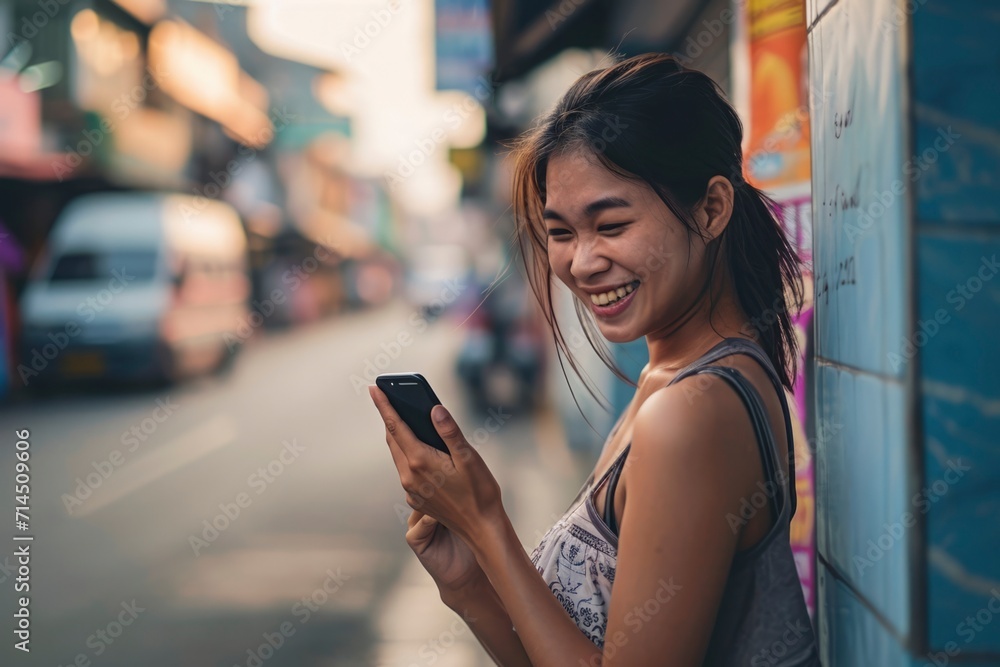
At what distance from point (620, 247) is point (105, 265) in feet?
45.3

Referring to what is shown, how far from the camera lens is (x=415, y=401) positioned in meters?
1.41

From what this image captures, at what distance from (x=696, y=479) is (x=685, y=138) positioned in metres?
0.51

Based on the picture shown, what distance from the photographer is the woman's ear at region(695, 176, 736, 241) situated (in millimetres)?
1353

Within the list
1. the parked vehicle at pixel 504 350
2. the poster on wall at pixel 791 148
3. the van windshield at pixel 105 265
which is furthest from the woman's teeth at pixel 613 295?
the van windshield at pixel 105 265

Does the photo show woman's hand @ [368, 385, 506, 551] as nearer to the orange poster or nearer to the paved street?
the orange poster

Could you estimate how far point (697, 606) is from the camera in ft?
3.74

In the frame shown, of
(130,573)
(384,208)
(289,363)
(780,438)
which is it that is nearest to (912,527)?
(780,438)

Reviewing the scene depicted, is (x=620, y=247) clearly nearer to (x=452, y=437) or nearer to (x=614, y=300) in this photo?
(x=614, y=300)

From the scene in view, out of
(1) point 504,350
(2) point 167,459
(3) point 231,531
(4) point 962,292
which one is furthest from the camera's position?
(1) point 504,350

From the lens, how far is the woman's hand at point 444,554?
4.91 ft

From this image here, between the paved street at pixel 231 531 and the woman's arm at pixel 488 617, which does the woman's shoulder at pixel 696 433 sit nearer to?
the woman's arm at pixel 488 617

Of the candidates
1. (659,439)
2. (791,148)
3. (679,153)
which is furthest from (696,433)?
(791,148)

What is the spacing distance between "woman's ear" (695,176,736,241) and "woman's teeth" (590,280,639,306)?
13cm

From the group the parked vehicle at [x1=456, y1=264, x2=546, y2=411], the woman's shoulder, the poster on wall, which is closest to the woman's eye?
the woman's shoulder
